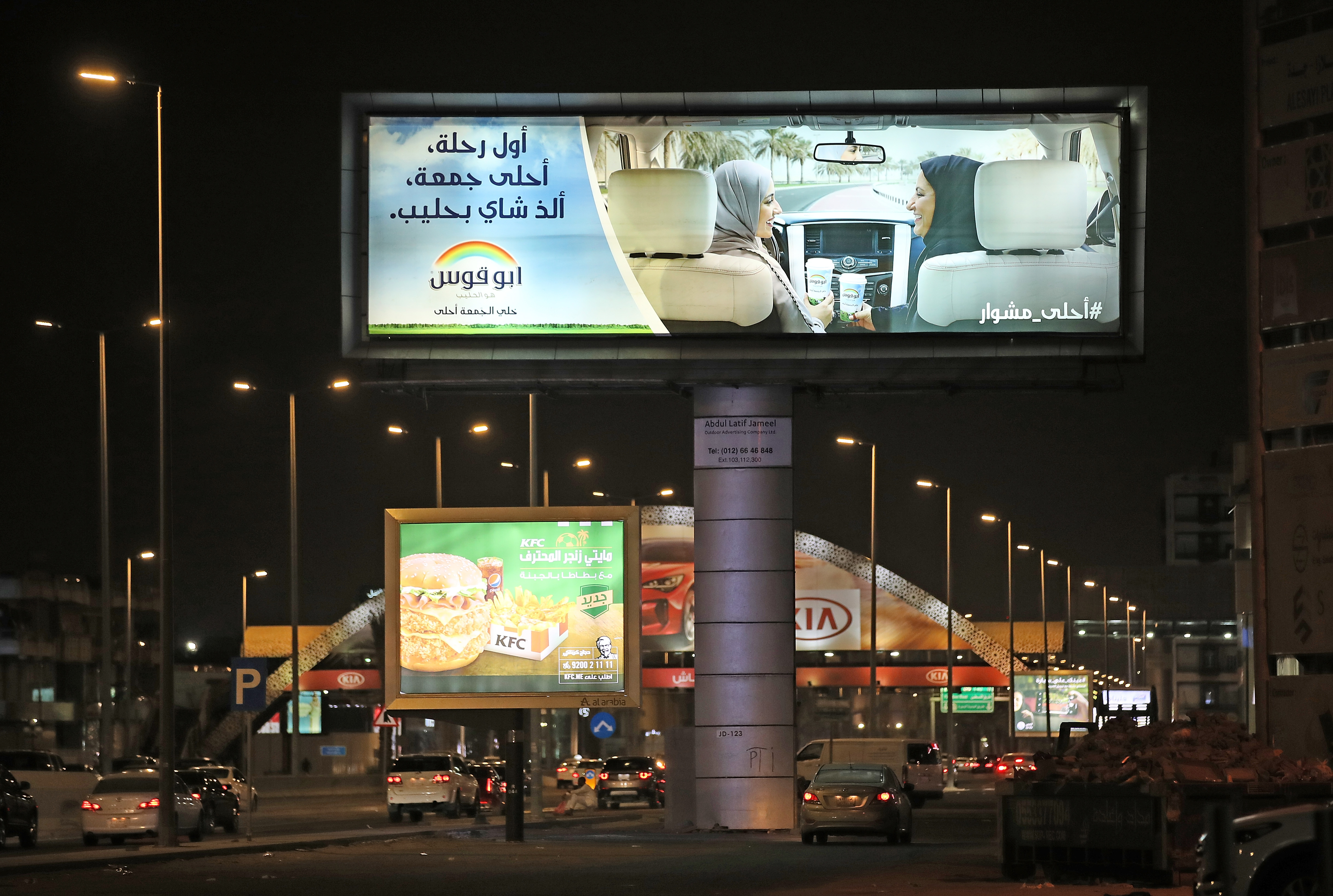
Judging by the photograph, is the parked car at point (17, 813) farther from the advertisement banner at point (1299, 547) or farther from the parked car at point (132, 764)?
the advertisement banner at point (1299, 547)

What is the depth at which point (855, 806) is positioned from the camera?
31.2m

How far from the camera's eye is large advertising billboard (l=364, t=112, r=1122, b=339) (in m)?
32.4

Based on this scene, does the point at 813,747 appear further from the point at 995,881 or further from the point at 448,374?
the point at 995,881

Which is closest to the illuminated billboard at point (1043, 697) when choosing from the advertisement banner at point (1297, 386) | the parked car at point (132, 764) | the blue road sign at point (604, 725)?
the parked car at point (132, 764)

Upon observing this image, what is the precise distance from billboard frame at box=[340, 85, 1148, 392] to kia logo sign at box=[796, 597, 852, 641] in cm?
5633

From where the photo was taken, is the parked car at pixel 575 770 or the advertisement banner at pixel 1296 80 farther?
the parked car at pixel 575 770

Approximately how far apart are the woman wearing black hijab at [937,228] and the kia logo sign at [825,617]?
186 ft

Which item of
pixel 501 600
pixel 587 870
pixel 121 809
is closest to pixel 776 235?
pixel 501 600

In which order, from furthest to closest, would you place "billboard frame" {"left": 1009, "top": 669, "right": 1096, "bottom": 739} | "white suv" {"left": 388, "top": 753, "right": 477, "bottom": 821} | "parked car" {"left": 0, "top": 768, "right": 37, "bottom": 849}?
"billboard frame" {"left": 1009, "top": 669, "right": 1096, "bottom": 739} < "white suv" {"left": 388, "top": 753, "right": 477, "bottom": 821} < "parked car" {"left": 0, "top": 768, "right": 37, "bottom": 849}

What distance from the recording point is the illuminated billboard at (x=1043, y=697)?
295ft

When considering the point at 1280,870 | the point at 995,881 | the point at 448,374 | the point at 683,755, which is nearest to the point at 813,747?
the point at 683,755

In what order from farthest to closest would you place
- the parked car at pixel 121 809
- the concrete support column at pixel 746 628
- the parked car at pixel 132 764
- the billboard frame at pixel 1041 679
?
the billboard frame at pixel 1041 679, the parked car at pixel 132 764, the parked car at pixel 121 809, the concrete support column at pixel 746 628

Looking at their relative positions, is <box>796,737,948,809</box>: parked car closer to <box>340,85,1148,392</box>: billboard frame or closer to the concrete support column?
the concrete support column

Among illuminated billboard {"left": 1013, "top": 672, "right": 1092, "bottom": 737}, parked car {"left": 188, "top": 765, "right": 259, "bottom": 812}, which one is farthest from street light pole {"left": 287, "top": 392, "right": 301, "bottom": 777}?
illuminated billboard {"left": 1013, "top": 672, "right": 1092, "bottom": 737}
